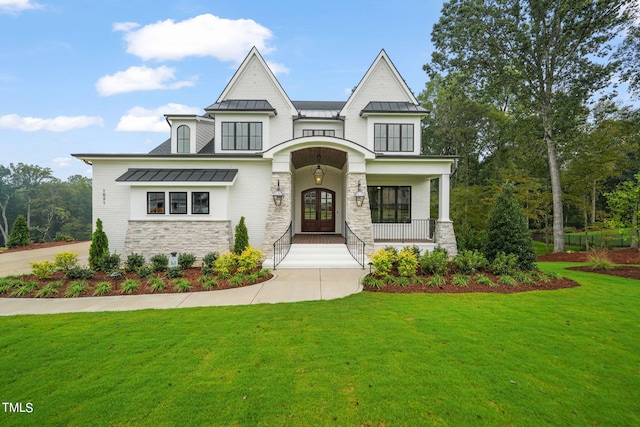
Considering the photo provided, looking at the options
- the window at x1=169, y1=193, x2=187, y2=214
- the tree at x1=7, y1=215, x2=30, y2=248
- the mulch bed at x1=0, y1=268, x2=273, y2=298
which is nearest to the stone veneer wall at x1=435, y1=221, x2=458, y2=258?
the mulch bed at x1=0, y1=268, x2=273, y2=298

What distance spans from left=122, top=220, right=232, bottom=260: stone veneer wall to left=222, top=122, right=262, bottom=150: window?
4753 mm

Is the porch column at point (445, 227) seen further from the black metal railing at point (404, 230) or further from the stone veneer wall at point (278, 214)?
the stone veneer wall at point (278, 214)

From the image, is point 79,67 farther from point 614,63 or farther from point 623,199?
point 614,63

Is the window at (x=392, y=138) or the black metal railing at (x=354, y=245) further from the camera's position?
the window at (x=392, y=138)

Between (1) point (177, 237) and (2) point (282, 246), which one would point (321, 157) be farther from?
(1) point (177, 237)

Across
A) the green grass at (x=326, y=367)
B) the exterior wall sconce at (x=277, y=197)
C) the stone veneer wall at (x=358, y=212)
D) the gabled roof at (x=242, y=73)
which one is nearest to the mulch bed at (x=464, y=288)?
the green grass at (x=326, y=367)

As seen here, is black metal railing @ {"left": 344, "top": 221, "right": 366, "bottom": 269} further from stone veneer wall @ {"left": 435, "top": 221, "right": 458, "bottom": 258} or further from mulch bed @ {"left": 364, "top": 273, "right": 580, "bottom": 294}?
stone veneer wall @ {"left": 435, "top": 221, "right": 458, "bottom": 258}

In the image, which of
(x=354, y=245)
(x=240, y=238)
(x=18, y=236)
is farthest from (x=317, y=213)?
(x=18, y=236)

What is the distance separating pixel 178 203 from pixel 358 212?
7797 mm

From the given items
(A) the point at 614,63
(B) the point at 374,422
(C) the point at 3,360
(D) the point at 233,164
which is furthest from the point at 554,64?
(C) the point at 3,360

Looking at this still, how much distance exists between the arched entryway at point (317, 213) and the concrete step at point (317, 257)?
391 cm

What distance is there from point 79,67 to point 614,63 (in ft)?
107

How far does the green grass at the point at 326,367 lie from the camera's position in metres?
3.02

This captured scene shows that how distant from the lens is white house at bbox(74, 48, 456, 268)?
39.9 feet
